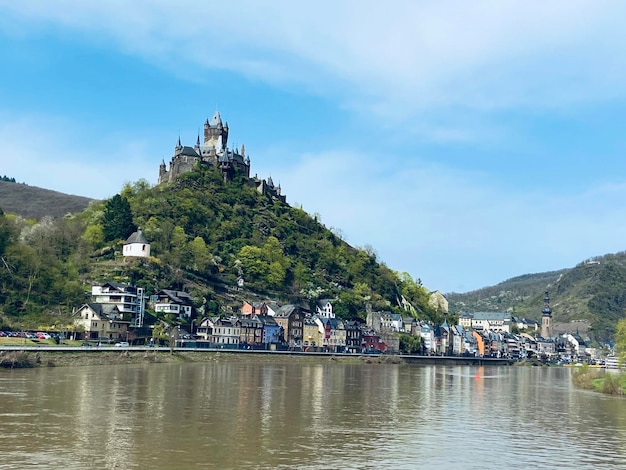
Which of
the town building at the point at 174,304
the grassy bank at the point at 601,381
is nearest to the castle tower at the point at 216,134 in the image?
the town building at the point at 174,304

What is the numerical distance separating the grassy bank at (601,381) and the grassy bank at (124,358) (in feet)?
146

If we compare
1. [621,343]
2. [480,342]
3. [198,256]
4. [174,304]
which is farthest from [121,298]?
[480,342]

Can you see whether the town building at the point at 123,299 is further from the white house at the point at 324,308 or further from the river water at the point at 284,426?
the white house at the point at 324,308

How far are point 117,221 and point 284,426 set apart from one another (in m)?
108

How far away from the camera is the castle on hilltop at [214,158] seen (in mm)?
183250

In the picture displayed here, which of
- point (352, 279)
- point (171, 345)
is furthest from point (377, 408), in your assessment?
point (352, 279)

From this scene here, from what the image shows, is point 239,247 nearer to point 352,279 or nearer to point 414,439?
point 352,279

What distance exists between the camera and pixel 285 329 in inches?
5320

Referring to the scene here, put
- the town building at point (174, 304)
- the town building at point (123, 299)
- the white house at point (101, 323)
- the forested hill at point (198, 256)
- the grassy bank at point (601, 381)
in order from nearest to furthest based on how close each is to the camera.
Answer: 1. the grassy bank at point (601, 381)
2. the white house at point (101, 323)
3. the forested hill at point (198, 256)
4. the town building at point (123, 299)
5. the town building at point (174, 304)

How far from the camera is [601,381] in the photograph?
74.9 metres

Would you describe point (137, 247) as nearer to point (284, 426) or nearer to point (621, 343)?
point (621, 343)

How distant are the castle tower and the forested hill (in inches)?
533

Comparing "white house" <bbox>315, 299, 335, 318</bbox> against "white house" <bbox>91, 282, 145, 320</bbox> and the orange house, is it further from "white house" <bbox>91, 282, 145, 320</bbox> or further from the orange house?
the orange house

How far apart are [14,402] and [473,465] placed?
27532mm
